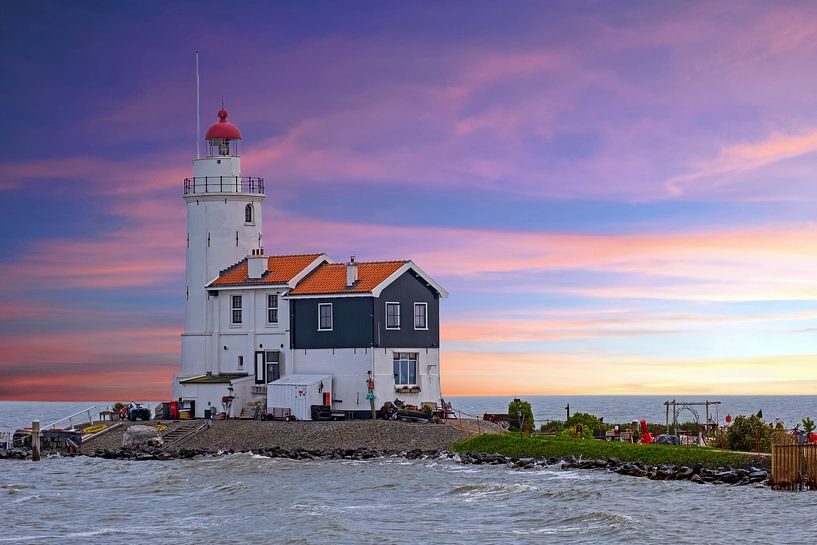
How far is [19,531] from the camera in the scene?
115ft

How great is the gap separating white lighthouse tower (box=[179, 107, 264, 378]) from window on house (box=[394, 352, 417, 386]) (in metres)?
11.2

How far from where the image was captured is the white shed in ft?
180

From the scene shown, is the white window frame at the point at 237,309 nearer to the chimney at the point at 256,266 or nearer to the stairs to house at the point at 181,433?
the chimney at the point at 256,266

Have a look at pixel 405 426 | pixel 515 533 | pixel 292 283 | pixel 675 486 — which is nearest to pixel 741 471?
pixel 675 486

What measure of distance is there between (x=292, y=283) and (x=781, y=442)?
86.3ft

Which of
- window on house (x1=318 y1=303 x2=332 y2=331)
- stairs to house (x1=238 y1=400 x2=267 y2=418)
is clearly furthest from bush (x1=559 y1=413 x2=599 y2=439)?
stairs to house (x1=238 y1=400 x2=267 y2=418)

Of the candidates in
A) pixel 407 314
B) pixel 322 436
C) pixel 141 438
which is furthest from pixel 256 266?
pixel 322 436

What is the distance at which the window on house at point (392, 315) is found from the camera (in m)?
56.3

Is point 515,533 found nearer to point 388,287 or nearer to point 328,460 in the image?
point 328,460

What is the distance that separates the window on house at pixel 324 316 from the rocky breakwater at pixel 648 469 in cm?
1120

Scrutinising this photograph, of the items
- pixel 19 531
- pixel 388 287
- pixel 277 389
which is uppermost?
pixel 388 287

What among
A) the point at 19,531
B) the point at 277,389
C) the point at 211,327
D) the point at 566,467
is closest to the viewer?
the point at 19,531

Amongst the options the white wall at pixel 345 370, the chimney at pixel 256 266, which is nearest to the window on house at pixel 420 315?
the white wall at pixel 345 370

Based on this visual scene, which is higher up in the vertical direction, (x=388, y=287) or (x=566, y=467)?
(x=388, y=287)
